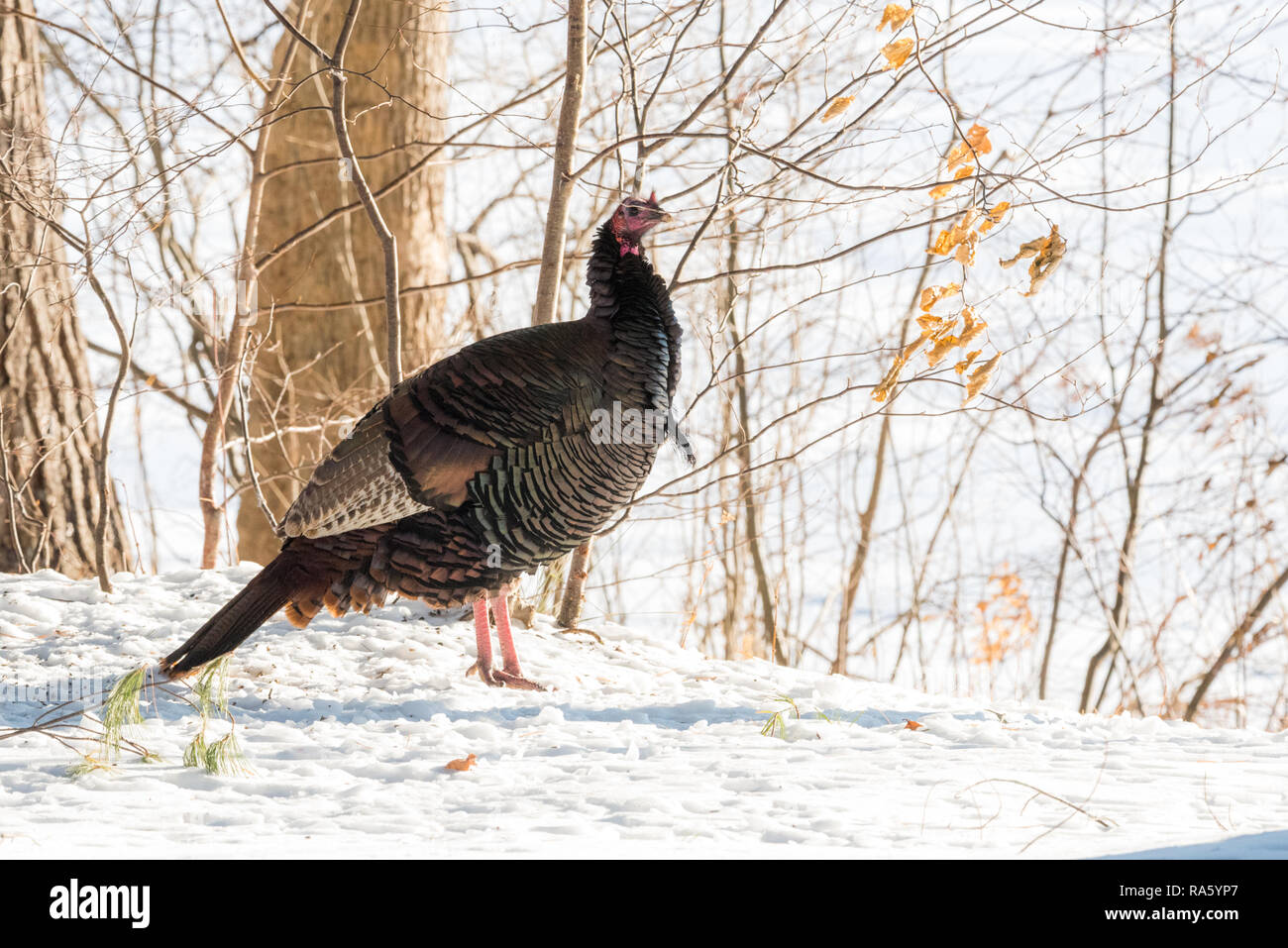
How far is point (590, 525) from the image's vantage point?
436 cm

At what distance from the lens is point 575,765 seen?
11.8 feet

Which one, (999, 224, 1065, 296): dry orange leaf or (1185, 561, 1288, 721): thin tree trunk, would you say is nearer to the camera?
(999, 224, 1065, 296): dry orange leaf

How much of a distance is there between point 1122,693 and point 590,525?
4667 millimetres

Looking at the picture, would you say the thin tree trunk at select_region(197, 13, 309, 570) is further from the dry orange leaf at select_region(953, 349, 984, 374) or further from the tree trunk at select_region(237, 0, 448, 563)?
the dry orange leaf at select_region(953, 349, 984, 374)

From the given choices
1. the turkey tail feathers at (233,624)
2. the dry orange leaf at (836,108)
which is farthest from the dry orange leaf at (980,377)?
the turkey tail feathers at (233,624)

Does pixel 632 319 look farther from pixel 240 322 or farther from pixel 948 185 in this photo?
pixel 240 322

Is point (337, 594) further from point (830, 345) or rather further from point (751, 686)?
point (830, 345)

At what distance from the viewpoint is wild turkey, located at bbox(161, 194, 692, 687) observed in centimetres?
423

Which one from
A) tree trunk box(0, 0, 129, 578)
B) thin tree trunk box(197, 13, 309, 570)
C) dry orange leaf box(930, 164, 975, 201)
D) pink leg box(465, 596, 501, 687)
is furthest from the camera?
tree trunk box(0, 0, 129, 578)

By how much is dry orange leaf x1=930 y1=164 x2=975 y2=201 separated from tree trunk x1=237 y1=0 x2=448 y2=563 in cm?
330

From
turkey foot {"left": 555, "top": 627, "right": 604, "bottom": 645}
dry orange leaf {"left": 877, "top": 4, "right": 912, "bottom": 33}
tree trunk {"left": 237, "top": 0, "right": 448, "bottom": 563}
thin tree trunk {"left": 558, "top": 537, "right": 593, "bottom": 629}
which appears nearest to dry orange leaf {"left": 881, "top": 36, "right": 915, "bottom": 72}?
dry orange leaf {"left": 877, "top": 4, "right": 912, "bottom": 33}

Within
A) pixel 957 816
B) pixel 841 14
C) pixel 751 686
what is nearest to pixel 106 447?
pixel 751 686

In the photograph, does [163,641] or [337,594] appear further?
[163,641]
